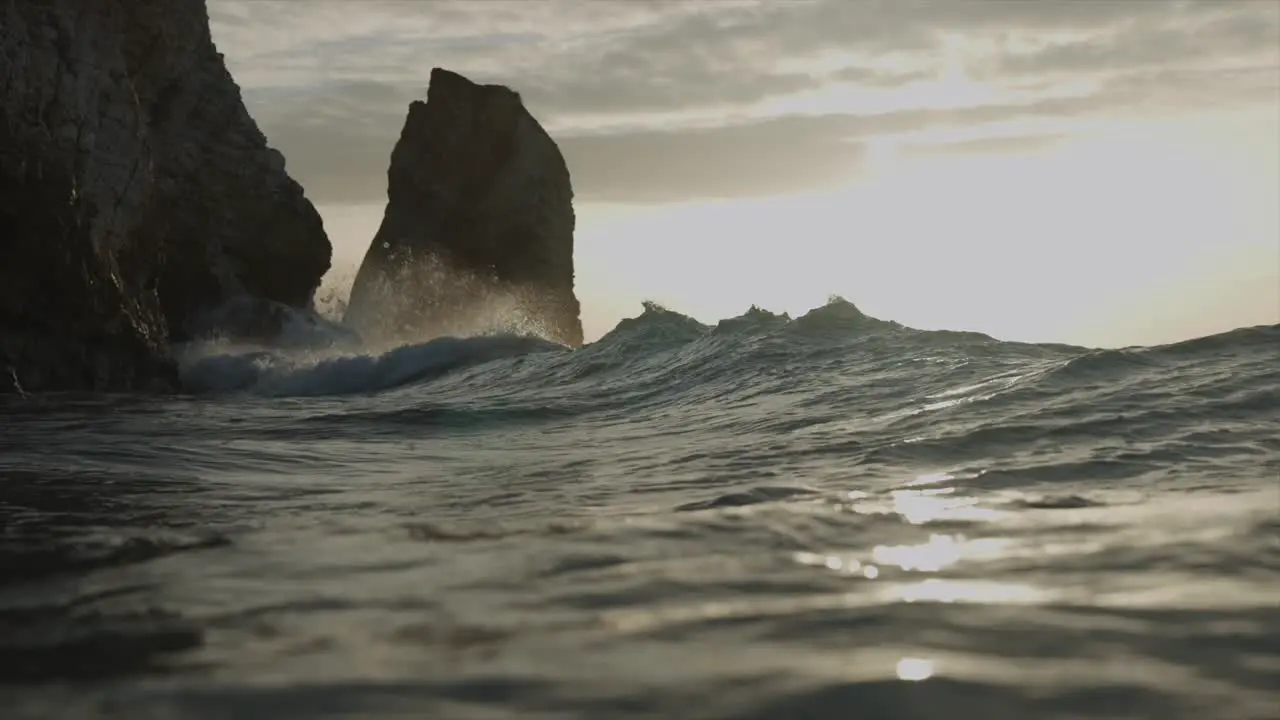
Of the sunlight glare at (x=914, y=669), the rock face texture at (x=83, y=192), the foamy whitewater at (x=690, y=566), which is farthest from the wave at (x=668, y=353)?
the sunlight glare at (x=914, y=669)

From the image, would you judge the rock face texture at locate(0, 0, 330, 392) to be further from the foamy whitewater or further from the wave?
the foamy whitewater

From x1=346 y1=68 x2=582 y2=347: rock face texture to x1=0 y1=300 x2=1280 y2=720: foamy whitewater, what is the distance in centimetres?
2864

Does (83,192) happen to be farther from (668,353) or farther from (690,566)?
(690,566)

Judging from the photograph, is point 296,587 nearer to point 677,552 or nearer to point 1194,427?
point 677,552

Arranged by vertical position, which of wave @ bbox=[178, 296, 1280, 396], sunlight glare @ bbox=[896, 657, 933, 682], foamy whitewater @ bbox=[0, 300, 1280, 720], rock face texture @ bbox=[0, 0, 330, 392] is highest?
rock face texture @ bbox=[0, 0, 330, 392]

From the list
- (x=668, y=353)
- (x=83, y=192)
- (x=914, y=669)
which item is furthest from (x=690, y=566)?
(x=83, y=192)

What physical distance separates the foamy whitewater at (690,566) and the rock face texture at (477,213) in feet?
94.0

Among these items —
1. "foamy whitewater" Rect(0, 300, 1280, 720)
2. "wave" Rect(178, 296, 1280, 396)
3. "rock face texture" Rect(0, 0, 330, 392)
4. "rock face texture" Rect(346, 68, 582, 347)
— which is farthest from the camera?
"rock face texture" Rect(346, 68, 582, 347)

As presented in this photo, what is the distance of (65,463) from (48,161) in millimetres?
8317

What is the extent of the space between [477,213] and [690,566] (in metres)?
34.1

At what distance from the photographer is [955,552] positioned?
10.2 ft

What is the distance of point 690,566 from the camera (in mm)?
2994

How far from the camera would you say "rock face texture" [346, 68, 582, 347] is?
35688mm

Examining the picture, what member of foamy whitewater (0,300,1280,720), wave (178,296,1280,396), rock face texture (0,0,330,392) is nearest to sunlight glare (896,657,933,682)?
foamy whitewater (0,300,1280,720)
